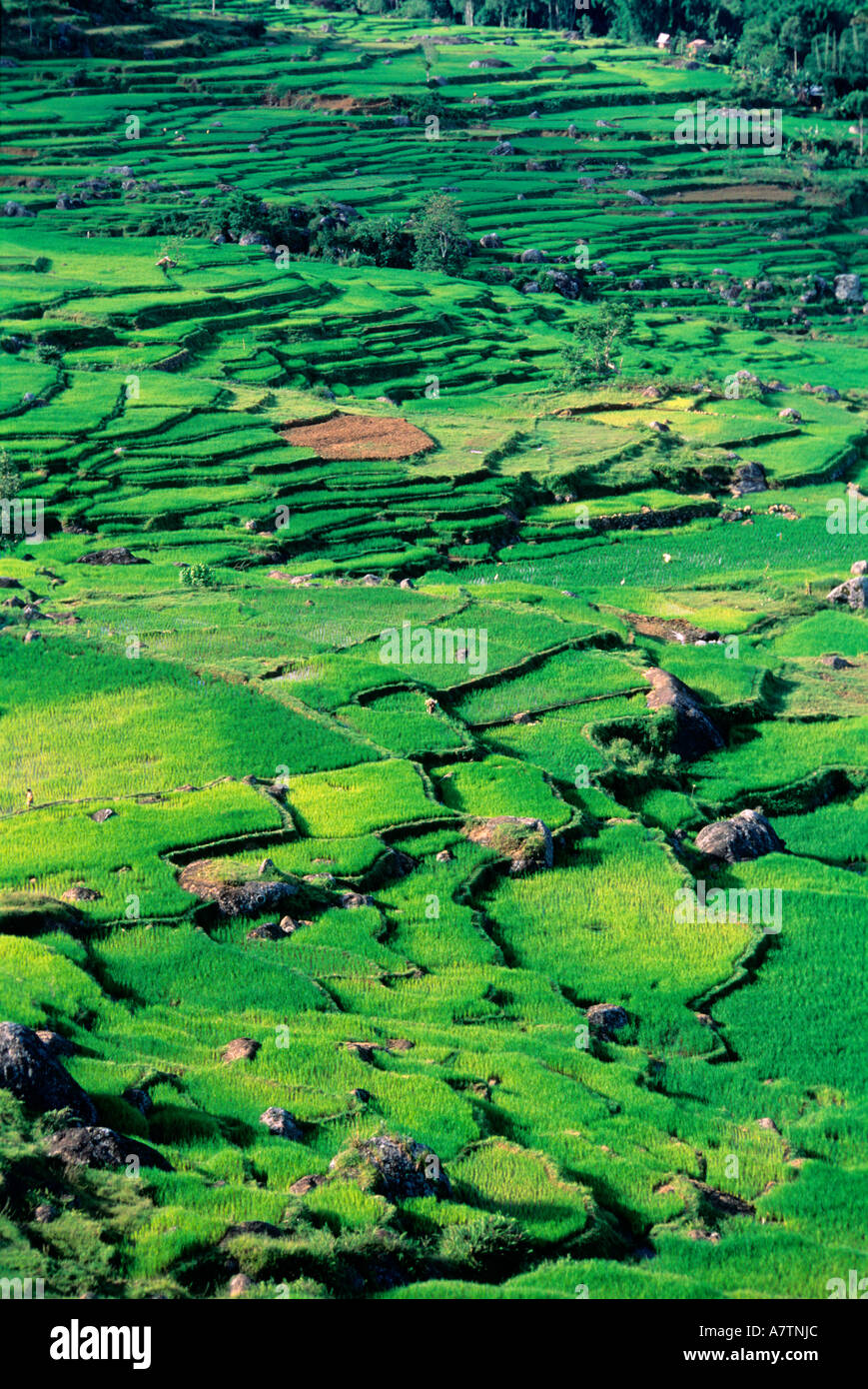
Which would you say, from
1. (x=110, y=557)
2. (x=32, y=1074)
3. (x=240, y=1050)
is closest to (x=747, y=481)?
(x=110, y=557)

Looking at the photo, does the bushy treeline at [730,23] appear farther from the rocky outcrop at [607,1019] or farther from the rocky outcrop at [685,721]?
the rocky outcrop at [607,1019]

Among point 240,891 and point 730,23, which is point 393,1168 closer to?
point 240,891

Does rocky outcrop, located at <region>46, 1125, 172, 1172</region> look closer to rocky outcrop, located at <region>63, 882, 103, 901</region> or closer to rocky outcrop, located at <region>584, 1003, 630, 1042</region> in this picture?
rocky outcrop, located at <region>63, 882, 103, 901</region>

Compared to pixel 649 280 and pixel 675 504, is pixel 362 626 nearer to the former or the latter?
pixel 675 504

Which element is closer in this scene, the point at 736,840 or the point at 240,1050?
the point at 240,1050

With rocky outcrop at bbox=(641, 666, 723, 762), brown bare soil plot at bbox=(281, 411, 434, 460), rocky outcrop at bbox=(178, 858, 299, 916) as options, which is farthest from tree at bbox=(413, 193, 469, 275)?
rocky outcrop at bbox=(178, 858, 299, 916)

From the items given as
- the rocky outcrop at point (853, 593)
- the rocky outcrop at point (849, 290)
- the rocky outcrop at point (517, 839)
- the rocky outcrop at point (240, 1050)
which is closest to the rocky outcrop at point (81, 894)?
the rocky outcrop at point (240, 1050)
